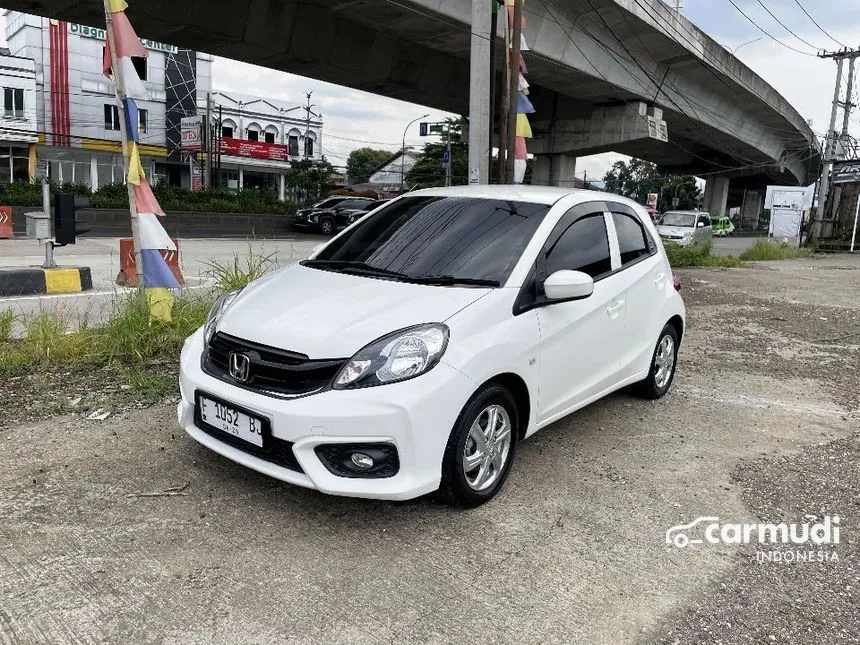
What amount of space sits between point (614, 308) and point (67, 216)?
6894 millimetres

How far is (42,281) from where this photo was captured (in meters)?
9.34

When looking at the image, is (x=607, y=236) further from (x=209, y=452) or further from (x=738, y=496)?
(x=209, y=452)

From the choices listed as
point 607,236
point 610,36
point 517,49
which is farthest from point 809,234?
point 607,236

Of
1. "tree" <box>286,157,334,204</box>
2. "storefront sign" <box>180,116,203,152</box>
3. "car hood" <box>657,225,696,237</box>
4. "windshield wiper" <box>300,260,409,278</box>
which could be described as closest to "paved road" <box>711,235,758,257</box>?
"car hood" <box>657,225,696,237</box>

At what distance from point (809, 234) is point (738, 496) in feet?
100

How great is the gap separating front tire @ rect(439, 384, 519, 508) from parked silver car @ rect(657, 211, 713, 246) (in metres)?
22.9

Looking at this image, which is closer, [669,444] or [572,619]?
[572,619]

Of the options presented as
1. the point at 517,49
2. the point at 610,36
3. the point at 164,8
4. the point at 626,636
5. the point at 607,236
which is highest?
the point at 610,36

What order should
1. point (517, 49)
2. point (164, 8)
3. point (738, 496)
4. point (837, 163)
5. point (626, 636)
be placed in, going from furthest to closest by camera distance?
point (837, 163) < point (164, 8) < point (517, 49) < point (738, 496) < point (626, 636)

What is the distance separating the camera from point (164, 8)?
13195mm

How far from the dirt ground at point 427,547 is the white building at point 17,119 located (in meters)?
41.6

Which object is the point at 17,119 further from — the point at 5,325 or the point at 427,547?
the point at 427,547

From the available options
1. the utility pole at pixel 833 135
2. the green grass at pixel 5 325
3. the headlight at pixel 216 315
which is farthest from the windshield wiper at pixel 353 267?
the utility pole at pixel 833 135

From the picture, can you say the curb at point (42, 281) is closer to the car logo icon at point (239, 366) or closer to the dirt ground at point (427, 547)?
the dirt ground at point (427, 547)
